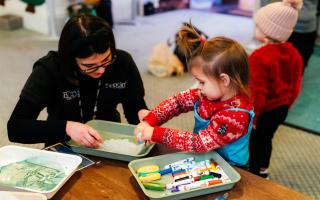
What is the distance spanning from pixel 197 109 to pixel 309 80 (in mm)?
2319

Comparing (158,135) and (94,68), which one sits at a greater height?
(94,68)

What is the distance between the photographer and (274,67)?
1.55m

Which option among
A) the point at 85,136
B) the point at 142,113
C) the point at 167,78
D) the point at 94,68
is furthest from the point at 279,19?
the point at 167,78

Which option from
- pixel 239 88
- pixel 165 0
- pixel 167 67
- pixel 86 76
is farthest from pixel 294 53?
pixel 165 0

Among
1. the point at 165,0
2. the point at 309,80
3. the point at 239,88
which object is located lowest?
the point at 309,80

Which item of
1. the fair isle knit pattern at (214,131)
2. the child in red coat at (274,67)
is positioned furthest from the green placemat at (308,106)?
the fair isle knit pattern at (214,131)

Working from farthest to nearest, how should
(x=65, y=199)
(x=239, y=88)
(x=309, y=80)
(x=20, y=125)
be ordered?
(x=309, y=80)
(x=20, y=125)
(x=239, y=88)
(x=65, y=199)

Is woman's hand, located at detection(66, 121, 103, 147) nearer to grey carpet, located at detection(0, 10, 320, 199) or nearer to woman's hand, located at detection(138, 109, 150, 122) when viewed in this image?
woman's hand, located at detection(138, 109, 150, 122)

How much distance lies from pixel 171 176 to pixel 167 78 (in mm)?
2163

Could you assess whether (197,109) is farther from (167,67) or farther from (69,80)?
(167,67)

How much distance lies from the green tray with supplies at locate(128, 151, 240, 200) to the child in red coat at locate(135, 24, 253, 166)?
29 millimetres

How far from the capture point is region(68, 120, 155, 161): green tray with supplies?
3.40ft

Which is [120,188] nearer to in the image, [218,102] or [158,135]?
[158,135]

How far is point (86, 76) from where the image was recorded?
4.02 feet
